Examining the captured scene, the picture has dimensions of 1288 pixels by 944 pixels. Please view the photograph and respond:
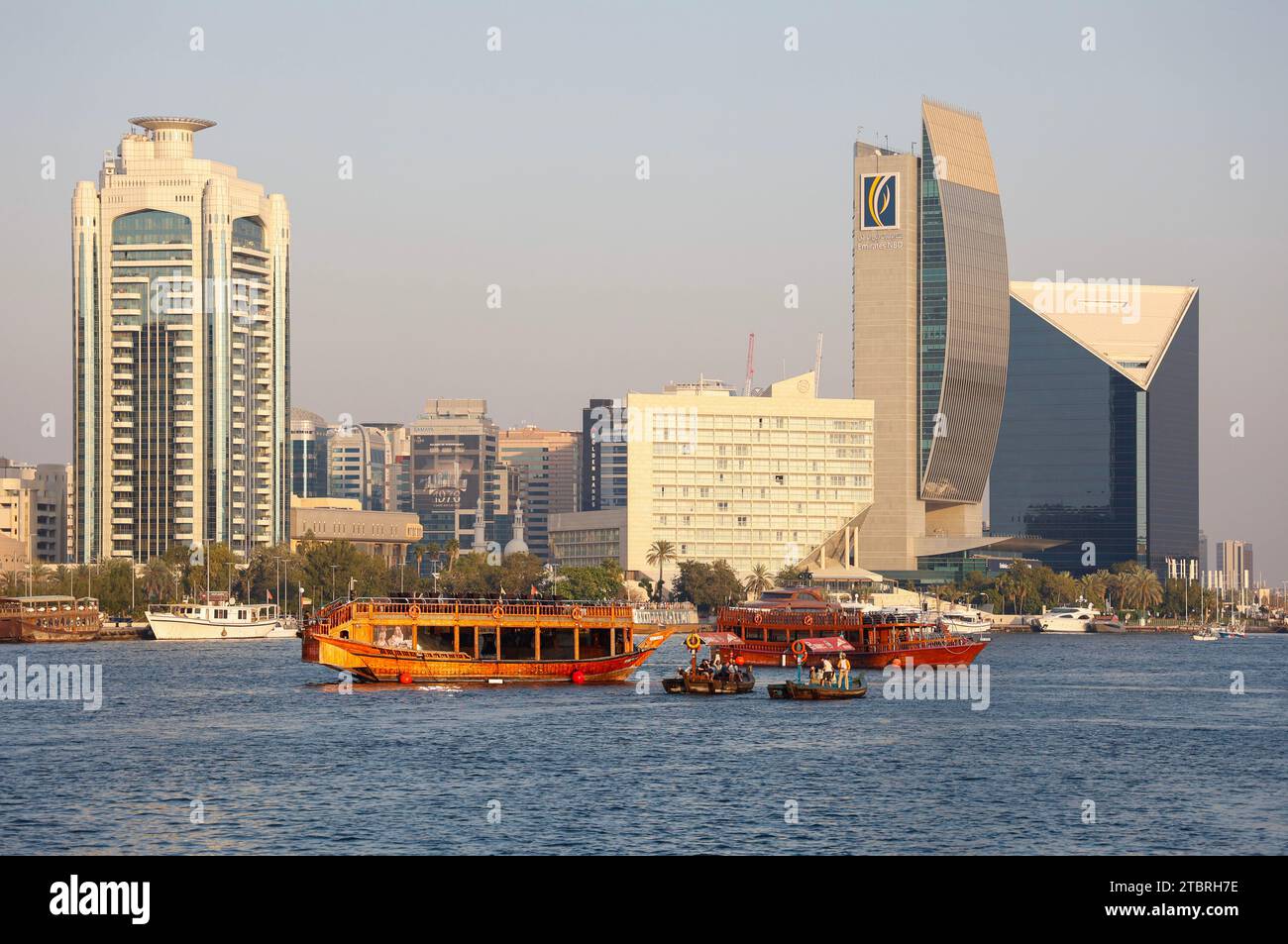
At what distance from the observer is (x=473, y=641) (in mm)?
131250

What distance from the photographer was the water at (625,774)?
58.6 metres

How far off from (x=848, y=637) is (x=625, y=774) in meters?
92.6

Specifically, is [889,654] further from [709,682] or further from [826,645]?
[709,682]

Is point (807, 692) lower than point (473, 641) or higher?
lower

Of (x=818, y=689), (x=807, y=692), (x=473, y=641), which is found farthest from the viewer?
(x=473, y=641)

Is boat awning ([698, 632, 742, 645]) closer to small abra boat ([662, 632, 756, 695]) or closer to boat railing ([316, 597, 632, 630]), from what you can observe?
boat railing ([316, 597, 632, 630])

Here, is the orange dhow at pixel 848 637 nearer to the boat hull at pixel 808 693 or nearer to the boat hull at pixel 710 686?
the boat hull at pixel 710 686

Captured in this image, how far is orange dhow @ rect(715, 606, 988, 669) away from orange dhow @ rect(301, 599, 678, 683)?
24.0m

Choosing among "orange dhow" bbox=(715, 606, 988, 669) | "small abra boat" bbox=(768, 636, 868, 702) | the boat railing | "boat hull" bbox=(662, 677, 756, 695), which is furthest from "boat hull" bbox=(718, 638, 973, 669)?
"small abra boat" bbox=(768, 636, 868, 702)

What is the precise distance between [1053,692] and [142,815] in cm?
8916

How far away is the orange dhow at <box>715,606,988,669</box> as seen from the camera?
16350 centimetres

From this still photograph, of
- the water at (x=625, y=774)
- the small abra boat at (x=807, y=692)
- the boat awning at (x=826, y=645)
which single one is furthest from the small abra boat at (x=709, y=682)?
the boat awning at (x=826, y=645)

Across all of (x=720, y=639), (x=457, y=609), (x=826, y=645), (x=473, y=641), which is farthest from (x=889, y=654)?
(x=457, y=609)
